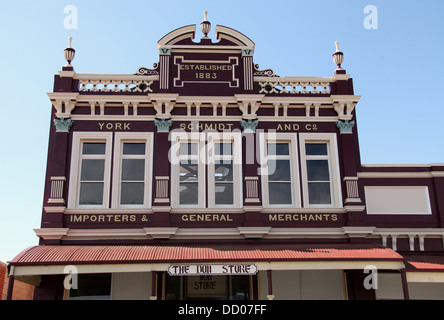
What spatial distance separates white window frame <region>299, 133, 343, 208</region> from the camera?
51.9 feet

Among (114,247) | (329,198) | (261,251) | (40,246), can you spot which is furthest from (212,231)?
(40,246)

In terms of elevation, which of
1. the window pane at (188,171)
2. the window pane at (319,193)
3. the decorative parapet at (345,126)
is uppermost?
the decorative parapet at (345,126)

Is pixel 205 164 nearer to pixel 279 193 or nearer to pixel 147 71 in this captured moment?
pixel 279 193

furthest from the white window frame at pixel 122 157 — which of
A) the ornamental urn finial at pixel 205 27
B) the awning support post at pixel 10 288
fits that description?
the ornamental urn finial at pixel 205 27

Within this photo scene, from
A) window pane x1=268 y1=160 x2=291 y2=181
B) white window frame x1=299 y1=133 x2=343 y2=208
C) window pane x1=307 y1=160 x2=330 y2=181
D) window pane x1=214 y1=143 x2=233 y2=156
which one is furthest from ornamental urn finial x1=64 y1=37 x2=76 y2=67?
window pane x1=307 y1=160 x2=330 y2=181

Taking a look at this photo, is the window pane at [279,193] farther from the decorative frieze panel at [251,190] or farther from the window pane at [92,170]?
the window pane at [92,170]

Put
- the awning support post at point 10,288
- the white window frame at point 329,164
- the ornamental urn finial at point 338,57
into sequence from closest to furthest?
the awning support post at point 10,288 < the white window frame at point 329,164 < the ornamental urn finial at point 338,57

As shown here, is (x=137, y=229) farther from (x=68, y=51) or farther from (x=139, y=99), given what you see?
(x=68, y=51)

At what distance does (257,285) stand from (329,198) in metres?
3.49

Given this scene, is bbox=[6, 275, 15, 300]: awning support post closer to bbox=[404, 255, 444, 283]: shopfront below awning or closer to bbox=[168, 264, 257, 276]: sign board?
bbox=[168, 264, 257, 276]: sign board

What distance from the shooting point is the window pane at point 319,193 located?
16.0m

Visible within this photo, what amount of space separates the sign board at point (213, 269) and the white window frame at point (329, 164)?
11.4ft

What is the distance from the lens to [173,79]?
16750 millimetres

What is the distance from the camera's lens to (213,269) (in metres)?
13.1
